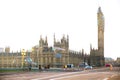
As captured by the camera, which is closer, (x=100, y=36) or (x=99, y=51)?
(x=99, y=51)

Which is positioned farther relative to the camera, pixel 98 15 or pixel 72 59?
pixel 98 15

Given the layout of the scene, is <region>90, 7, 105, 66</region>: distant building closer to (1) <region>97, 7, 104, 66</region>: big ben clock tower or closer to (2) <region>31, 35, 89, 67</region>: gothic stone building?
(1) <region>97, 7, 104, 66</region>: big ben clock tower

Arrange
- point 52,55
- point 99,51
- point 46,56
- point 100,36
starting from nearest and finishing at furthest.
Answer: point 46,56, point 52,55, point 99,51, point 100,36

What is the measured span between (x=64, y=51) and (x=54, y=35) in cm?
796

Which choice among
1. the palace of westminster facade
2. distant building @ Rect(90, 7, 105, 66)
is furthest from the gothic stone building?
distant building @ Rect(90, 7, 105, 66)

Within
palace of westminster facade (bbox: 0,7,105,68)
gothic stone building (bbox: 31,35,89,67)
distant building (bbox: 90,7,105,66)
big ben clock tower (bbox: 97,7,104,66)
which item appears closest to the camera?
palace of westminster facade (bbox: 0,7,105,68)

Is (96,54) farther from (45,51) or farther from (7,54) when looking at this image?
(7,54)

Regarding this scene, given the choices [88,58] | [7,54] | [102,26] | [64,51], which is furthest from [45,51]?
[102,26]

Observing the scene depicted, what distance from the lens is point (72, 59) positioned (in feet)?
234

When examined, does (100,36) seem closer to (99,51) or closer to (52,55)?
(99,51)

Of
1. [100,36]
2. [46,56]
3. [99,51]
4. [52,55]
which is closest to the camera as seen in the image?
[46,56]

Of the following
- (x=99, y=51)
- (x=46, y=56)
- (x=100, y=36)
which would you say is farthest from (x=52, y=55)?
(x=100, y=36)

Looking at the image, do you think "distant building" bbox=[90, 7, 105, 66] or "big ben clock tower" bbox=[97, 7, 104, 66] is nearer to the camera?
"distant building" bbox=[90, 7, 105, 66]

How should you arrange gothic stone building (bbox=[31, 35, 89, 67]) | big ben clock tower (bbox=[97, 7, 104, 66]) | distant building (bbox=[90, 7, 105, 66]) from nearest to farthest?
gothic stone building (bbox=[31, 35, 89, 67]) → distant building (bbox=[90, 7, 105, 66]) → big ben clock tower (bbox=[97, 7, 104, 66])
